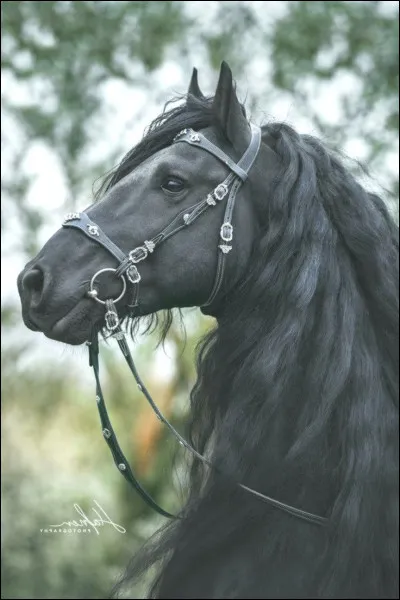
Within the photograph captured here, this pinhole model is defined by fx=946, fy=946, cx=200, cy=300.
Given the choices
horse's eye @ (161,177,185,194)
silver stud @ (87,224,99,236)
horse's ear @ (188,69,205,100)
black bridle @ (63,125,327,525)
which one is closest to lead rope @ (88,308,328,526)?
black bridle @ (63,125,327,525)

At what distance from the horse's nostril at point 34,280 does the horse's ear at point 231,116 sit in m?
0.85

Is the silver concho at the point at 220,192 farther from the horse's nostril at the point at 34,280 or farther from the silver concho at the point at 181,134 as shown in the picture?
the horse's nostril at the point at 34,280

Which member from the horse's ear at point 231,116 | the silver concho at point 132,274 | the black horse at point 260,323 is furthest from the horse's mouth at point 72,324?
the horse's ear at point 231,116

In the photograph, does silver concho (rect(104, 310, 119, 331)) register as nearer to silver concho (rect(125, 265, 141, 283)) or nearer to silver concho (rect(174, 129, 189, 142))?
silver concho (rect(125, 265, 141, 283))

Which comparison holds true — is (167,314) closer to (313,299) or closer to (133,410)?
(313,299)

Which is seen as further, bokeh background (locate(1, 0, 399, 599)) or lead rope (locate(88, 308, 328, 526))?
bokeh background (locate(1, 0, 399, 599))

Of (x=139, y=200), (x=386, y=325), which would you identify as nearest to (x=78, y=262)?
(x=139, y=200)

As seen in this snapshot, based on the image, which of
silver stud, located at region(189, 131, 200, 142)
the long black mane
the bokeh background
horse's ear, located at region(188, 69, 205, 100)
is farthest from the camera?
the bokeh background

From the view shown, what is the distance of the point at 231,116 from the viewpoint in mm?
3336

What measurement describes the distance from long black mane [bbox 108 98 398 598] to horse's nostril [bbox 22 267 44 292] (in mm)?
617

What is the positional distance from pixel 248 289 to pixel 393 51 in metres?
6.17

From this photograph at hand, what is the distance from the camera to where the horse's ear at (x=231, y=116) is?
10.9 ft

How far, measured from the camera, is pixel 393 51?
866 centimetres

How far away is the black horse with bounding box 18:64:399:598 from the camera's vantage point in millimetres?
2816
